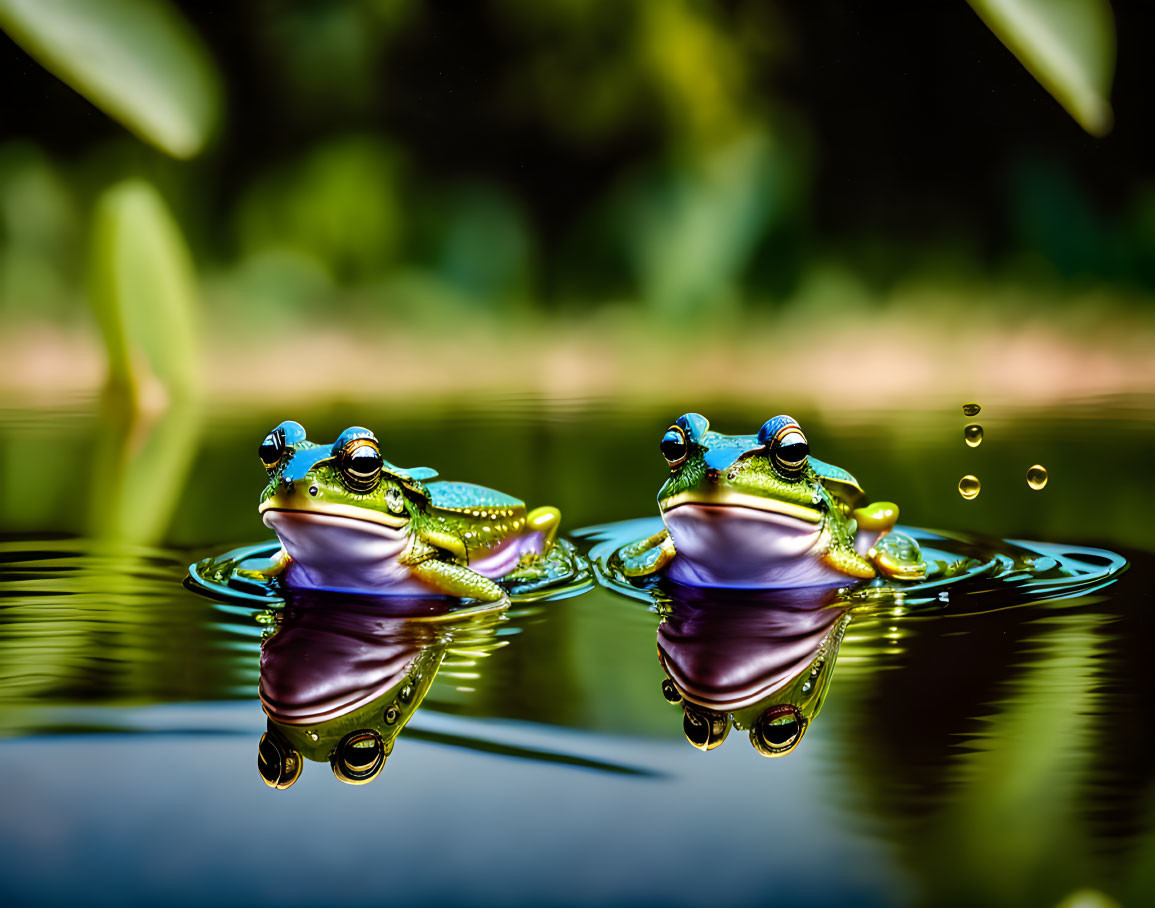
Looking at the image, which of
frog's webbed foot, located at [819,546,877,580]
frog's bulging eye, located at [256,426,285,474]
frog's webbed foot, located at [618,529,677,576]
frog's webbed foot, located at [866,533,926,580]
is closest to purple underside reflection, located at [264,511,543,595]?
frog's bulging eye, located at [256,426,285,474]

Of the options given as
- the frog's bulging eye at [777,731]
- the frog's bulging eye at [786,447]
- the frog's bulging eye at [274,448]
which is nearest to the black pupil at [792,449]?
the frog's bulging eye at [786,447]

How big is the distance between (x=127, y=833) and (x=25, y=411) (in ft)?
12.3

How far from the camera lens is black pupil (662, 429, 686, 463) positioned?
181 centimetres

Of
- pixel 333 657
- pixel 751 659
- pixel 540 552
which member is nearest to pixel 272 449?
pixel 333 657

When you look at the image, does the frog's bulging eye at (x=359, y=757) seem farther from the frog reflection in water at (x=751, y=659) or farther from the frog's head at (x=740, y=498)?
the frog's head at (x=740, y=498)

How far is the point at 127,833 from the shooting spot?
96cm

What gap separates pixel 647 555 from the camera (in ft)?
6.54

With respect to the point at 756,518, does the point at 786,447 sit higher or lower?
higher

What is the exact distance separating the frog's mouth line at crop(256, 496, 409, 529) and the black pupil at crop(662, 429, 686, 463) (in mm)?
459

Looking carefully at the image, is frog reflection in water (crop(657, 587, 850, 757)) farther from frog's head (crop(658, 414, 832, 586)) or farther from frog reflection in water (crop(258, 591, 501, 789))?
frog reflection in water (crop(258, 591, 501, 789))

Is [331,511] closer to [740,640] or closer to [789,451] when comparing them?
[740,640]

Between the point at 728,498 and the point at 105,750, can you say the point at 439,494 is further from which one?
the point at 105,750

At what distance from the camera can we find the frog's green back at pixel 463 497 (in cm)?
190

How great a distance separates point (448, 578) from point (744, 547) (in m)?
0.47
